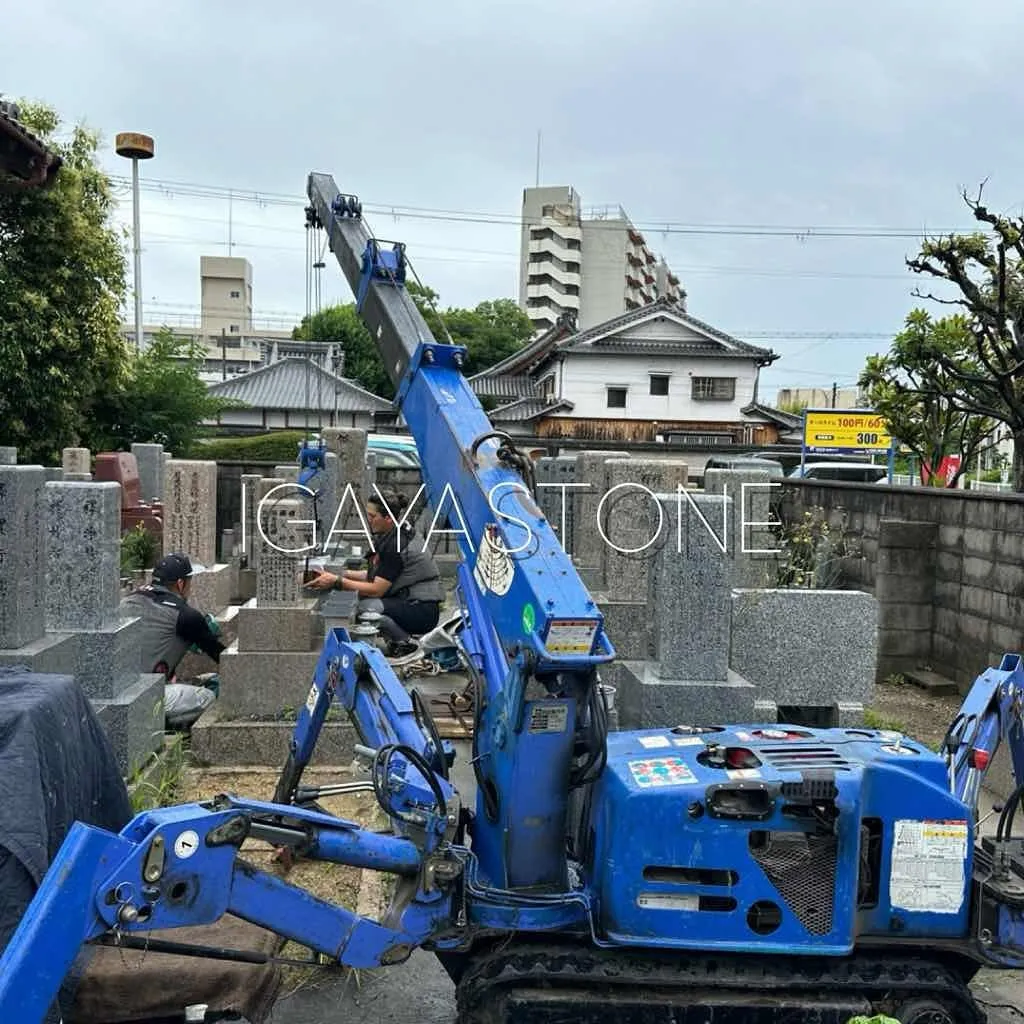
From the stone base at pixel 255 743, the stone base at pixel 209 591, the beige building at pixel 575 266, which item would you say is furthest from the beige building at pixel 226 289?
the stone base at pixel 255 743

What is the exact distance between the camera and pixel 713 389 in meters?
35.0

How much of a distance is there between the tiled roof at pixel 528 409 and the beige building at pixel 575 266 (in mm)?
28789

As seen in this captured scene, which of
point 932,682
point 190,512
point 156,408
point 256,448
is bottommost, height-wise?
point 932,682

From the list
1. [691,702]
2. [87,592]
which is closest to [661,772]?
[691,702]

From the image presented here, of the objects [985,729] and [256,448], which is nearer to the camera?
[985,729]

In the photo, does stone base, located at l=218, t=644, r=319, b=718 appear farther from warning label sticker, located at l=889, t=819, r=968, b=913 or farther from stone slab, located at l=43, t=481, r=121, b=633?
warning label sticker, located at l=889, t=819, r=968, b=913

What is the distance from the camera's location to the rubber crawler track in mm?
3402

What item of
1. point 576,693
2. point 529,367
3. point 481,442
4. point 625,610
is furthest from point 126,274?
point 529,367

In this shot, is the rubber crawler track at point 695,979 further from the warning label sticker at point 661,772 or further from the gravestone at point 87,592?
the gravestone at point 87,592

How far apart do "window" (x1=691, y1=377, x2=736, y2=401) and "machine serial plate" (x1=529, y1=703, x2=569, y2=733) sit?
32712mm

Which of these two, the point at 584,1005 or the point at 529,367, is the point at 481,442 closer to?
the point at 584,1005

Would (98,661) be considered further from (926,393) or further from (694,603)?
(926,393)

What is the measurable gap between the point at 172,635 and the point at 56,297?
38.9ft

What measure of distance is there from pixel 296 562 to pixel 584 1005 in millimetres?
4819
